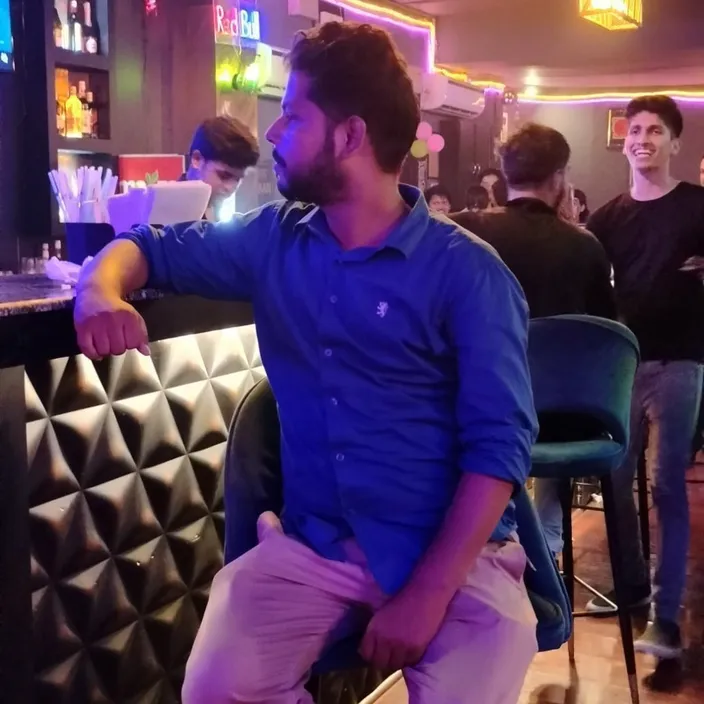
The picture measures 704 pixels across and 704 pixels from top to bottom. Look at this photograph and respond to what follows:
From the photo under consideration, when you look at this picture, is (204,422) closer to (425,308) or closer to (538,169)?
(425,308)

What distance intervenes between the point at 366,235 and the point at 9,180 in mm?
3358

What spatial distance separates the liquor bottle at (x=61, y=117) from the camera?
14.5 feet

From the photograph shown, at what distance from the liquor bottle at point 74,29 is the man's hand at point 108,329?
3555 mm

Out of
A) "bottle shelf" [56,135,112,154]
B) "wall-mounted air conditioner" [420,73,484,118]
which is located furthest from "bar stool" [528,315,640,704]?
"wall-mounted air conditioner" [420,73,484,118]

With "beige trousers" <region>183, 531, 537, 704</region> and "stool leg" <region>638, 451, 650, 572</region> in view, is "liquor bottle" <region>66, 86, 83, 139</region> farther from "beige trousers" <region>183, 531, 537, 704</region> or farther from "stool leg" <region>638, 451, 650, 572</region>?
"beige trousers" <region>183, 531, 537, 704</region>

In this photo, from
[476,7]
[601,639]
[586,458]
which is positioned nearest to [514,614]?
[586,458]

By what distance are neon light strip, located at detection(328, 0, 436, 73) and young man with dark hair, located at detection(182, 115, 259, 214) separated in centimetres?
358

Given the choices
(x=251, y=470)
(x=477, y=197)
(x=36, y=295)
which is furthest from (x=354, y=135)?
(x=477, y=197)

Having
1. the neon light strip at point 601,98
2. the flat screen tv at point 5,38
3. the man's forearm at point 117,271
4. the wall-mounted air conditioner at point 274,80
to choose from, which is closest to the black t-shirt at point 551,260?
the man's forearm at point 117,271

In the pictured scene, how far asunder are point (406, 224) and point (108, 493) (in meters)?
0.80

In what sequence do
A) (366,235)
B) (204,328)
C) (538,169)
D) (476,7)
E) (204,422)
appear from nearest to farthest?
(366,235) → (204,328) → (204,422) → (538,169) → (476,7)

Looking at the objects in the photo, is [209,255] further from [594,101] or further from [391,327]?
[594,101]

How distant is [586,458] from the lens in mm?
1965

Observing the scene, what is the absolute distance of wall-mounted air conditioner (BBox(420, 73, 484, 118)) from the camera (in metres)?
7.89
